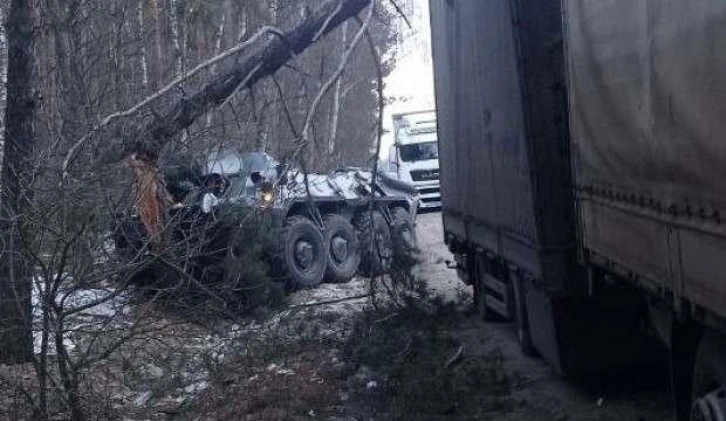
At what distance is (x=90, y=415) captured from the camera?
768 cm

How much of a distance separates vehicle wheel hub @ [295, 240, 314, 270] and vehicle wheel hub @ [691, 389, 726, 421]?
1045 centimetres

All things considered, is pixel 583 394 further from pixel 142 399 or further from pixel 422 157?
pixel 422 157

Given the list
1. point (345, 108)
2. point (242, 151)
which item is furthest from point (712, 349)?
point (345, 108)

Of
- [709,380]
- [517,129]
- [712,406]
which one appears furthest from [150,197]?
[712,406]

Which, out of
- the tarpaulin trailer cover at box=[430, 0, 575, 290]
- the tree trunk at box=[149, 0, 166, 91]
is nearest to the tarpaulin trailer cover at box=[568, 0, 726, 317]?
the tarpaulin trailer cover at box=[430, 0, 575, 290]

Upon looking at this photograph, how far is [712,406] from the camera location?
15.9 ft

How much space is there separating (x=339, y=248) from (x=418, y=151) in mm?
14567

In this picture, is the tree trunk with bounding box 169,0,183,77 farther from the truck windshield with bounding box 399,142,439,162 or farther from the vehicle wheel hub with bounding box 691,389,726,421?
the truck windshield with bounding box 399,142,439,162

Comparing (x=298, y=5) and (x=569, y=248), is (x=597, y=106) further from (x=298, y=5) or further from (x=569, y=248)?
(x=298, y=5)

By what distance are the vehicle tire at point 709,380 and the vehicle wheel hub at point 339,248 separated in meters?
11.4

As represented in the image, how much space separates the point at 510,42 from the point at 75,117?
457 centimetres

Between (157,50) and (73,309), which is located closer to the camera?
(73,309)

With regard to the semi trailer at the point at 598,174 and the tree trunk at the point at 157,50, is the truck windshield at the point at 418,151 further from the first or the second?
the semi trailer at the point at 598,174

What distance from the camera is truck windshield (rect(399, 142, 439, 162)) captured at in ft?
101
